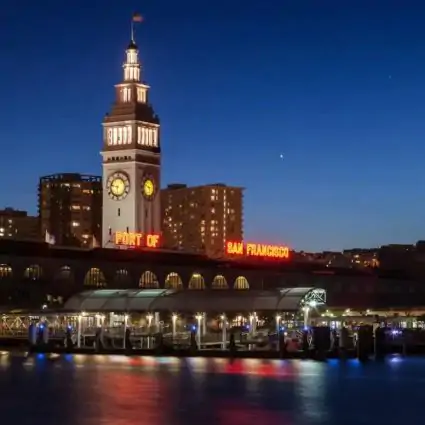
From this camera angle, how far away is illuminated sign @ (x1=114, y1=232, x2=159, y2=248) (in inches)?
6417

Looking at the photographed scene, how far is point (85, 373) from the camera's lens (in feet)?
155

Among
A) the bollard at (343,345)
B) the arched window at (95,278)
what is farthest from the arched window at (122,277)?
the bollard at (343,345)

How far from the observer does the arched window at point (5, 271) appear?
12250 cm

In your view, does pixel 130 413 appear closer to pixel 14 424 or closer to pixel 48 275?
pixel 14 424

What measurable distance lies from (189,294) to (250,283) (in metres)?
64.7

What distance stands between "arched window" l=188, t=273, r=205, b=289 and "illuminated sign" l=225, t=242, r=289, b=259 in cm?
1912

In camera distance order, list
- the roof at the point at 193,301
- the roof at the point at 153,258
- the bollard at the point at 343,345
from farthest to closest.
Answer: the roof at the point at 153,258
the roof at the point at 193,301
the bollard at the point at 343,345

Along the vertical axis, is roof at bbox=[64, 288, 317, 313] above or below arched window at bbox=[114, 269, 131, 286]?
below

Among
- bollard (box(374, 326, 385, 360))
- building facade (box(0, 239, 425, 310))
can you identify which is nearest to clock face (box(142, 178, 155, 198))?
building facade (box(0, 239, 425, 310))

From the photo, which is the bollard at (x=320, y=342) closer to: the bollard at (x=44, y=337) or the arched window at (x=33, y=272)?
the bollard at (x=44, y=337)

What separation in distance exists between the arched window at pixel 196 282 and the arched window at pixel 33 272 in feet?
89.8

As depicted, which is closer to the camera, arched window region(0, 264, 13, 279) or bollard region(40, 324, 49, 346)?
bollard region(40, 324, 49, 346)

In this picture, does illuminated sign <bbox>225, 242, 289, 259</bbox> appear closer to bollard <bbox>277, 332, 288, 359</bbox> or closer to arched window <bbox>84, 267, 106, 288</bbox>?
arched window <bbox>84, 267, 106, 288</bbox>

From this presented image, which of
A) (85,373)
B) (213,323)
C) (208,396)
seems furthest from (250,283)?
(208,396)
